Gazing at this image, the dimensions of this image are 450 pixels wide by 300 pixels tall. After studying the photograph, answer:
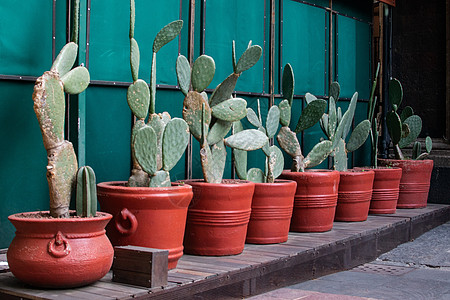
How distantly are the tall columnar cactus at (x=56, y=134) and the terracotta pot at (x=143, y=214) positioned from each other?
0.99 feet

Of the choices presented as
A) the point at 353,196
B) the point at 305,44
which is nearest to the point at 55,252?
the point at 353,196

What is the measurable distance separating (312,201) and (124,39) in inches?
68.1

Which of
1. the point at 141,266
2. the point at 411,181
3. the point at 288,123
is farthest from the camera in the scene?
the point at 411,181

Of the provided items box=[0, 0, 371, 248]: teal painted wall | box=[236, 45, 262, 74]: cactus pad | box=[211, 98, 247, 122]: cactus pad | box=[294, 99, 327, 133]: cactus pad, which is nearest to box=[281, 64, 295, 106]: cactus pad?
box=[294, 99, 327, 133]: cactus pad

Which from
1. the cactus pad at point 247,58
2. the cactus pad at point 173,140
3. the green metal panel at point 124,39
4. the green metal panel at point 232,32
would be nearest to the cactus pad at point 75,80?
the cactus pad at point 173,140

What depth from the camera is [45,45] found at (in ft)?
12.8

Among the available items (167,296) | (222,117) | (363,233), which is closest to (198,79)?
(222,117)

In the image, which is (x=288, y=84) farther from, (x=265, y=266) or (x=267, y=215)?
(x=265, y=266)

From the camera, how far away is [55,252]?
2.97 metres

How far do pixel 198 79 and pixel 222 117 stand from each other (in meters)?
0.26

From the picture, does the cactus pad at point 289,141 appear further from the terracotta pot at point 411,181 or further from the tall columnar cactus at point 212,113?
the terracotta pot at point 411,181

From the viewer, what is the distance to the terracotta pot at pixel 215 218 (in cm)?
397

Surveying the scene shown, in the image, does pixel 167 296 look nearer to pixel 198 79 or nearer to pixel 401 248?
pixel 198 79

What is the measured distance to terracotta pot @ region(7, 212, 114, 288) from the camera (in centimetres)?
297
